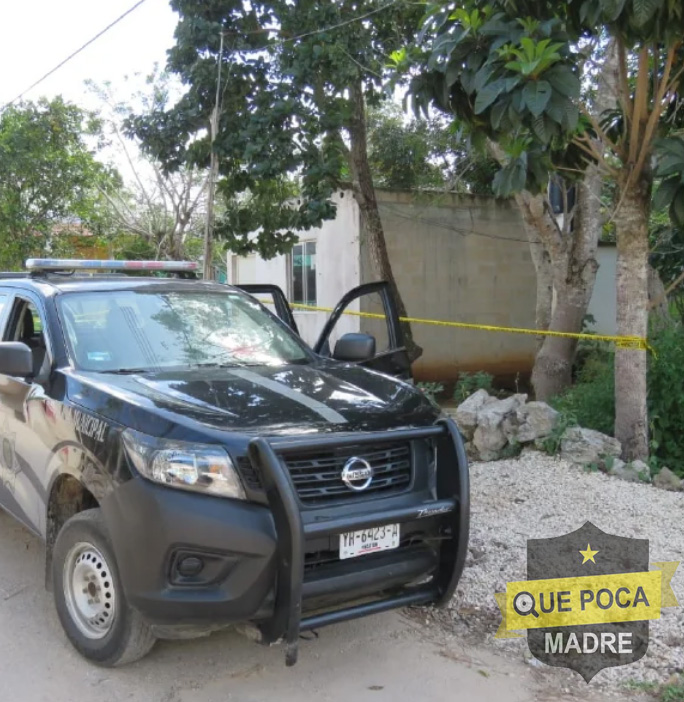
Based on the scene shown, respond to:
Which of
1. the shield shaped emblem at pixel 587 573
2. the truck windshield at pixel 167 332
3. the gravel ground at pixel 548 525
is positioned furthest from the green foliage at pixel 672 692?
the truck windshield at pixel 167 332

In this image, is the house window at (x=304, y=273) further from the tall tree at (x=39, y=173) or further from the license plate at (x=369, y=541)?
the license plate at (x=369, y=541)

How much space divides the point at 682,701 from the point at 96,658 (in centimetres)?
263

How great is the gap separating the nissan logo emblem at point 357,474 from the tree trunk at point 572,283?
19.6 feet

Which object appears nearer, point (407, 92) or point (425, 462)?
point (425, 462)

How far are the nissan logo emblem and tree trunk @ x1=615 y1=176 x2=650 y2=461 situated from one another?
361 centimetres

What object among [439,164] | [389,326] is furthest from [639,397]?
[439,164]

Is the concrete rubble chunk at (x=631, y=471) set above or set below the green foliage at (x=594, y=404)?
below

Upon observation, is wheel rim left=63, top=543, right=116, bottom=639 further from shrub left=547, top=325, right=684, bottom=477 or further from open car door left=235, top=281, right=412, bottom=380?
shrub left=547, top=325, right=684, bottom=477

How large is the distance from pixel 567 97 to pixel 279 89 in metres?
5.53

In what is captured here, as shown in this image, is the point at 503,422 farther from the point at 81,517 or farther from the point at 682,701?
the point at 81,517

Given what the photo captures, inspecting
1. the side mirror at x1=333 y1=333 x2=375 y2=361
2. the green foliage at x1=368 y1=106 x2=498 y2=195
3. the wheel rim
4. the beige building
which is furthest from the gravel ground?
the green foliage at x1=368 y1=106 x2=498 y2=195

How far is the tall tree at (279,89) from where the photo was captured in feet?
29.6

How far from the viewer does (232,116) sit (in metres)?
9.69

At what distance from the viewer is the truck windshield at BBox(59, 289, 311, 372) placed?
4.07 meters
